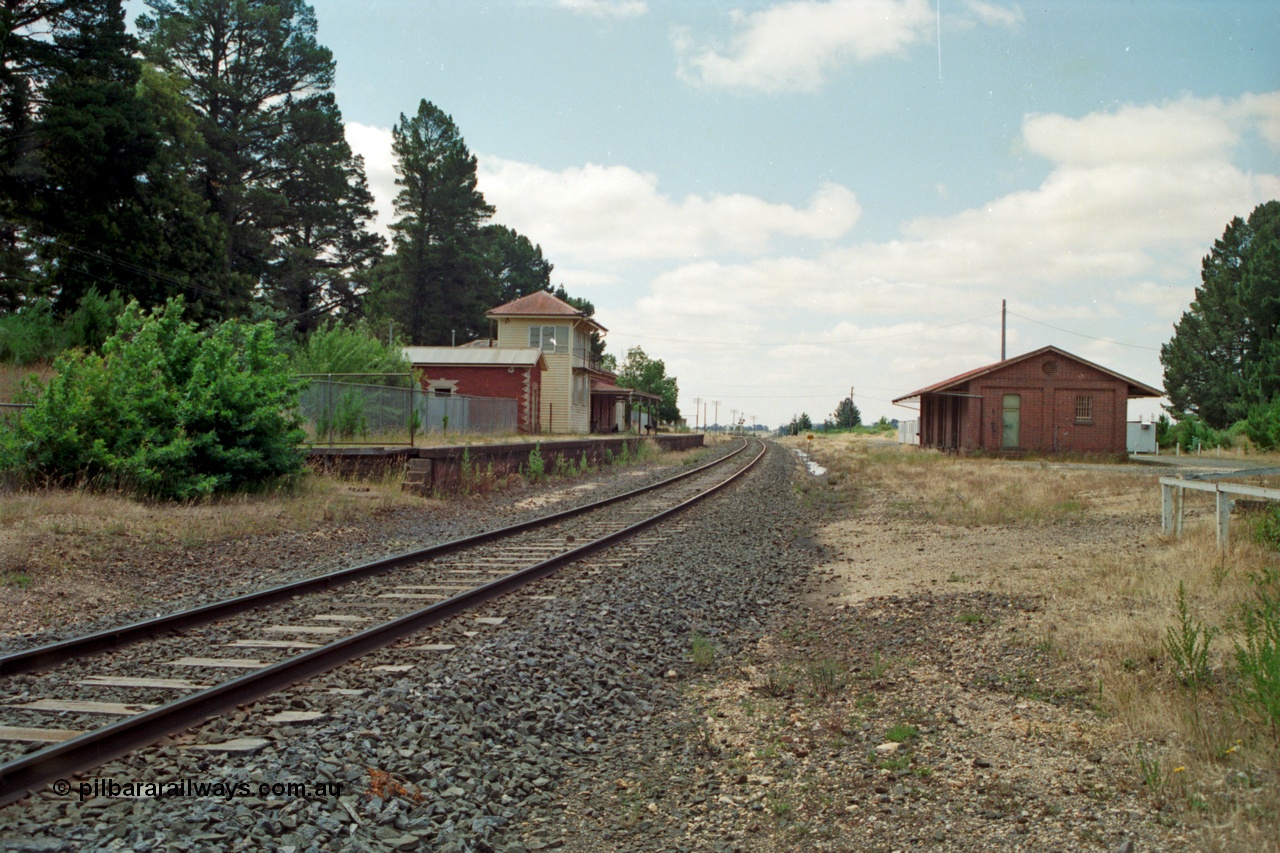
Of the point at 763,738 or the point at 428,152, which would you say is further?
the point at 428,152

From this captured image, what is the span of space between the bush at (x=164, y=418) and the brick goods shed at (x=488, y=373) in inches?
1053

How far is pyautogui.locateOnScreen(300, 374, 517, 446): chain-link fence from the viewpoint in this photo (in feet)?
64.4

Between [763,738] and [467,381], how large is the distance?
38.5 metres

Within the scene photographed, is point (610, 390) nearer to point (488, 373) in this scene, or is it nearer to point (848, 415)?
point (488, 373)

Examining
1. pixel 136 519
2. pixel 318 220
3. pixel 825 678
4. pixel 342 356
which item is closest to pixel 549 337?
pixel 318 220

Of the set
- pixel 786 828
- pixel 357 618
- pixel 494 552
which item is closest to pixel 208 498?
pixel 494 552

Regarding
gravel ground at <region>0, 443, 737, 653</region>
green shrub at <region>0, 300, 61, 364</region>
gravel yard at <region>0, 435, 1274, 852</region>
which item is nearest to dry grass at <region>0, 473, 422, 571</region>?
gravel ground at <region>0, 443, 737, 653</region>

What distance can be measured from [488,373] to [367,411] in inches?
842

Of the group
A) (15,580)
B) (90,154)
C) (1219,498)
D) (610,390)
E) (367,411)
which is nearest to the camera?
(15,580)

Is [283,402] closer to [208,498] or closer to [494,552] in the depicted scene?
[208,498]

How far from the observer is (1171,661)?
5.79m

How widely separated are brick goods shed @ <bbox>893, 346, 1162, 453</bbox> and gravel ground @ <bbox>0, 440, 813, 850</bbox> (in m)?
32.2

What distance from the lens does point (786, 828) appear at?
3.99m

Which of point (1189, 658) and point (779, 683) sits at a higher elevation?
point (1189, 658)
